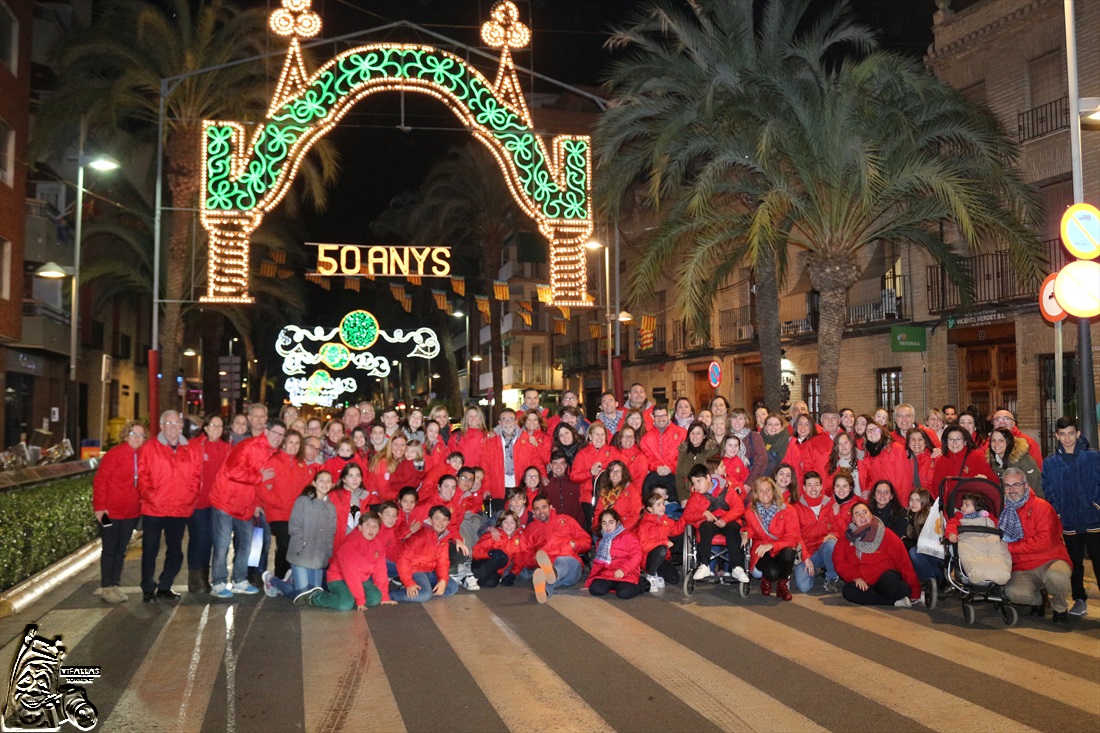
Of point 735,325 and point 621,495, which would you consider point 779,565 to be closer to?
point 621,495

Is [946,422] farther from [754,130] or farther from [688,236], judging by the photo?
[688,236]

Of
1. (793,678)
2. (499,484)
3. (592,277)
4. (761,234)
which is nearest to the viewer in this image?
(793,678)

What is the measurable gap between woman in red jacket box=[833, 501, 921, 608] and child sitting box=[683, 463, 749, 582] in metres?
1.10

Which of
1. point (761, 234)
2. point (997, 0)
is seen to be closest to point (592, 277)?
point (997, 0)

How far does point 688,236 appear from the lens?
61.9 feet

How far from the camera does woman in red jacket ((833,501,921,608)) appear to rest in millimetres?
9336

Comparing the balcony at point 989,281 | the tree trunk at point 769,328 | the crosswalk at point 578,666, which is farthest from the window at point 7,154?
the balcony at point 989,281

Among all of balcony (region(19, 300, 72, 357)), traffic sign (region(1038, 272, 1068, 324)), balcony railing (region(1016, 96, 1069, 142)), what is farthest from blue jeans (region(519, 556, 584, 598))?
balcony (region(19, 300, 72, 357))

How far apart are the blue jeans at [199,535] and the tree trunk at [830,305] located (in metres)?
10.3

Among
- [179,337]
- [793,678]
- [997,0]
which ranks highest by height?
[997,0]

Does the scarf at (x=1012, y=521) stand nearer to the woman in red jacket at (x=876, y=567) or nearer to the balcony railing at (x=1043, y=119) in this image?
the woman in red jacket at (x=876, y=567)

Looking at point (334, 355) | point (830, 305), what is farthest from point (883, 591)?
point (334, 355)

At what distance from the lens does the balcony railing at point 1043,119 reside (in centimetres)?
2075

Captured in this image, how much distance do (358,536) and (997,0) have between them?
2109 cm
